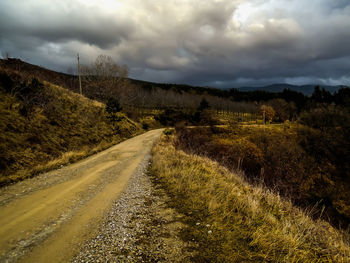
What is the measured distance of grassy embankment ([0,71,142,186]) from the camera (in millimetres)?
9555

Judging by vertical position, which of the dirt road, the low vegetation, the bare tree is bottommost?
the low vegetation

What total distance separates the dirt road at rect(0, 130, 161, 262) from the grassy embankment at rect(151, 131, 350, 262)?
2519 millimetres

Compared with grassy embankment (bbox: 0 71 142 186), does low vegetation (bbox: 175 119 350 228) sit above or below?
below

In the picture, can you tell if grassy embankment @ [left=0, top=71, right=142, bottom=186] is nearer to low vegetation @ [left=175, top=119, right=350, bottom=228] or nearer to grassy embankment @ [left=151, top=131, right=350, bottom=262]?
grassy embankment @ [left=151, top=131, right=350, bottom=262]

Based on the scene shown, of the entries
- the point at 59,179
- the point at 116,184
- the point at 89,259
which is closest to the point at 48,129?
the point at 59,179

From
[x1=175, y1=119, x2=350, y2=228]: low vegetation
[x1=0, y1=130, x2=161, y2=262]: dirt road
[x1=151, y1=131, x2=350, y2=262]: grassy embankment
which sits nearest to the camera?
[x1=151, y1=131, x2=350, y2=262]: grassy embankment

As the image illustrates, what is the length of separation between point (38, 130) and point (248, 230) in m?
16.3

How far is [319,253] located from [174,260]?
3065 mm

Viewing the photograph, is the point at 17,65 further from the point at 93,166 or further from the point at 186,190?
the point at 186,190

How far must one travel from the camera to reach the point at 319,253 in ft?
11.7

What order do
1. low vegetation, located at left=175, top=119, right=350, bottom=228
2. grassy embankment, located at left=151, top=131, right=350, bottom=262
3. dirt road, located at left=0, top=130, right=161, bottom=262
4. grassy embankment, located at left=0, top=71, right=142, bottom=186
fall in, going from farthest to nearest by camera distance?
low vegetation, located at left=175, top=119, right=350, bottom=228
grassy embankment, located at left=0, top=71, right=142, bottom=186
dirt road, located at left=0, top=130, right=161, bottom=262
grassy embankment, located at left=151, top=131, right=350, bottom=262

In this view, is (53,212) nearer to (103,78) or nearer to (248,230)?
(248,230)

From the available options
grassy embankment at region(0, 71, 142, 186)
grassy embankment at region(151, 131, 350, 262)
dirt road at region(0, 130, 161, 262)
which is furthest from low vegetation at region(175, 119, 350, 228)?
grassy embankment at region(151, 131, 350, 262)

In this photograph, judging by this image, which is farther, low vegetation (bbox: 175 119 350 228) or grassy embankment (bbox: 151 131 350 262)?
low vegetation (bbox: 175 119 350 228)
